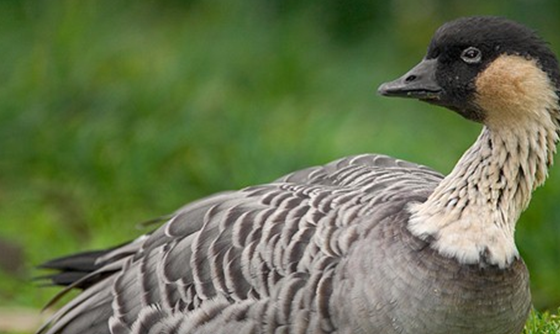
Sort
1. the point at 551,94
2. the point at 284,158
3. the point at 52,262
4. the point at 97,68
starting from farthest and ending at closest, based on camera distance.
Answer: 1. the point at 97,68
2. the point at 284,158
3. the point at 52,262
4. the point at 551,94

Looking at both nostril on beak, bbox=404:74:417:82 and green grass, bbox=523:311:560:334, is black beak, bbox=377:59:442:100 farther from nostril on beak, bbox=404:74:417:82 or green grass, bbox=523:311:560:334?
green grass, bbox=523:311:560:334

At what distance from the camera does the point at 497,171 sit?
4918 mm

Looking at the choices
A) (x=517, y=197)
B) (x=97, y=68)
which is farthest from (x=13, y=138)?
(x=517, y=197)

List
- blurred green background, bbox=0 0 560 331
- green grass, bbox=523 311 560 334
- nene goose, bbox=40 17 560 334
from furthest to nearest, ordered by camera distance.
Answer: blurred green background, bbox=0 0 560 331 < green grass, bbox=523 311 560 334 < nene goose, bbox=40 17 560 334

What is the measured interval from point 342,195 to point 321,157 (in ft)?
10.9

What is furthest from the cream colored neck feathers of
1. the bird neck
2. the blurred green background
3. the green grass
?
the blurred green background

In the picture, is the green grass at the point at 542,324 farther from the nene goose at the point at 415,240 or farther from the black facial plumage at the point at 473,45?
the black facial plumage at the point at 473,45

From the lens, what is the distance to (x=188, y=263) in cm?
537

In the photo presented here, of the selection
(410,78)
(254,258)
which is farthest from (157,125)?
(410,78)

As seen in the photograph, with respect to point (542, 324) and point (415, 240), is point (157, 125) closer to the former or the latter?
point (542, 324)

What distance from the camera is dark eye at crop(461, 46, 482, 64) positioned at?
4891mm

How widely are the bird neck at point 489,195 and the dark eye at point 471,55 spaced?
29 cm

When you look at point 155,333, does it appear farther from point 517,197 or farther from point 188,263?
point 517,197

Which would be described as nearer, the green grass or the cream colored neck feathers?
the cream colored neck feathers
